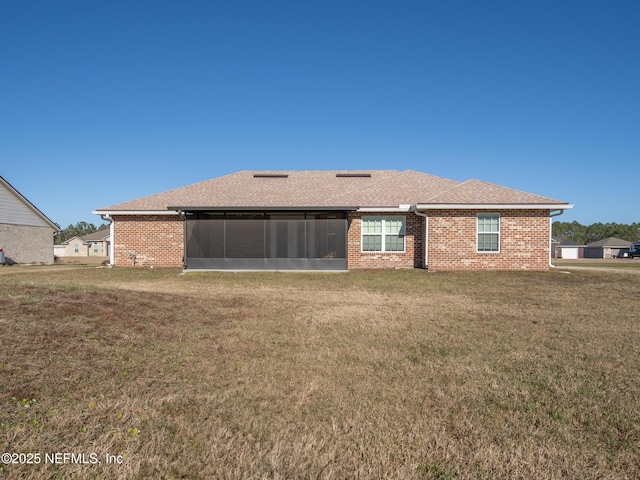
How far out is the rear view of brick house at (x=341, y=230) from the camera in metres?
16.9

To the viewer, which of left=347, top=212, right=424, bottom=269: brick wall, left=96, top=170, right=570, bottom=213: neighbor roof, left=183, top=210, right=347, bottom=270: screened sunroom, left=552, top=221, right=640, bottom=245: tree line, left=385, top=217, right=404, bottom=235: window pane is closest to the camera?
left=183, top=210, right=347, bottom=270: screened sunroom

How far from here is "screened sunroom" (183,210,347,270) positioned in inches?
674

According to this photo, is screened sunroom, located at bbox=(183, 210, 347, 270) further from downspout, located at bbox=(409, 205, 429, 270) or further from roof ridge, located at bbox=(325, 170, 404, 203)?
downspout, located at bbox=(409, 205, 429, 270)

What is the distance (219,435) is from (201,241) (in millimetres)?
14722

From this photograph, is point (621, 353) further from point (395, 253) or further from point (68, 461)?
point (395, 253)

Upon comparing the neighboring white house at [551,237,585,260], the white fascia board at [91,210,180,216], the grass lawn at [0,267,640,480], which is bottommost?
the grass lawn at [0,267,640,480]

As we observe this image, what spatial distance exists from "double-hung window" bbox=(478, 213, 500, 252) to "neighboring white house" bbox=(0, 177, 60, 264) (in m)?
29.9

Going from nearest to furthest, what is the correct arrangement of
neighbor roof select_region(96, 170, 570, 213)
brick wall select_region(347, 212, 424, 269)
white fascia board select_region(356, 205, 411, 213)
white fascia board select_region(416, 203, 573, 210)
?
white fascia board select_region(416, 203, 573, 210) → neighbor roof select_region(96, 170, 570, 213) → white fascia board select_region(356, 205, 411, 213) → brick wall select_region(347, 212, 424, 269)

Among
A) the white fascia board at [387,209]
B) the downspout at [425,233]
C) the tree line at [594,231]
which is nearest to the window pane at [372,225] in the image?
the white fascia board at [387,209]

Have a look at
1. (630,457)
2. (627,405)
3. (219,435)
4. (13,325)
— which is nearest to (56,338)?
(13,325)

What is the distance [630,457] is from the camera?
3.06 meters

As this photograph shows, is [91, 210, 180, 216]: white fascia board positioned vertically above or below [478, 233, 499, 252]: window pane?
above

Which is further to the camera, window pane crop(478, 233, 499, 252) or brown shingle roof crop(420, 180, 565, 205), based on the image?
window pane crop(478, 233, 499, 252)

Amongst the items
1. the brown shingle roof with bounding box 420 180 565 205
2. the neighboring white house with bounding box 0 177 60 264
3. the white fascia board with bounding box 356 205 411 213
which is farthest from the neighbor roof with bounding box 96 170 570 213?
the neighboring white house with bounding box 0 177 60 264
